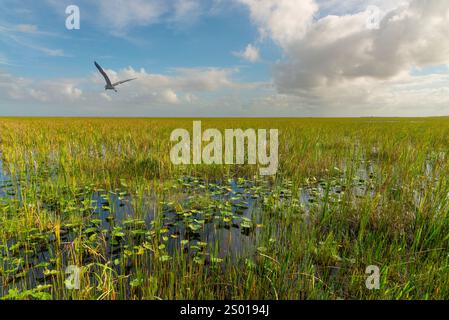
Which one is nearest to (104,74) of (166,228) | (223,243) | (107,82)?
(107,82)

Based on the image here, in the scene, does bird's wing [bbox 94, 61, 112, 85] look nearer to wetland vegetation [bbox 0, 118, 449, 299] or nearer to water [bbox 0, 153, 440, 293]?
wetland vegetation [bbox 0, 118, 449, 299]

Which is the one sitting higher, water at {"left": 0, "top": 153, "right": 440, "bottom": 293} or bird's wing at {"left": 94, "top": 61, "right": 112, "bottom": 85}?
bird's wing at {"left": 94, "top": 61, "right": 112, "bottom": 85}

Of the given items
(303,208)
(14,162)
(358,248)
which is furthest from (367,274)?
(14,162)

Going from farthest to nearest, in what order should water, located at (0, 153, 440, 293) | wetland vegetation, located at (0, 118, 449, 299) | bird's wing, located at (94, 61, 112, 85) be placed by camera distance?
1. bird's wing, located at (94, 61, 112, 85)
2. water, located at (0, 153, 440, 293)
3. wetland vegetation, located at (0, 118, 449, 299)

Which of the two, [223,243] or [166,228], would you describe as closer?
[223,243]

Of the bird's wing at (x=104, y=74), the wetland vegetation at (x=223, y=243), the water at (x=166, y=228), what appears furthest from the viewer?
the bird's wing at (x=104, y=74)

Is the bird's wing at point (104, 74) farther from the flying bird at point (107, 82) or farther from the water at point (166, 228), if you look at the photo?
the water at point (166, 228)

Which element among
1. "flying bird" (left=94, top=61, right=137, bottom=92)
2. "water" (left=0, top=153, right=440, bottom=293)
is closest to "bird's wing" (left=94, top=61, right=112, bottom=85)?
"flying bird" (left=94, top=61, right=137, bottom=92)

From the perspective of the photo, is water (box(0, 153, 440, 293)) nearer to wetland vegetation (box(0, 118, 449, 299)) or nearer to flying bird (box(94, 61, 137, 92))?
wetland vegetation (box(0, 118, 449, 299))

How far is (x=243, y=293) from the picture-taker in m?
1.95

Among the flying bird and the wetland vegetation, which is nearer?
the wetland vegetation

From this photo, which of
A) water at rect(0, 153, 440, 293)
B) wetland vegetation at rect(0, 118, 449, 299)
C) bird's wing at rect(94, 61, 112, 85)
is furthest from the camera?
bird's wing at rect(94, 61, 112, 85)

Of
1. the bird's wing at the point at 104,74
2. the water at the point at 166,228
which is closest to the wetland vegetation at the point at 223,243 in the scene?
the water at the point at 166,228

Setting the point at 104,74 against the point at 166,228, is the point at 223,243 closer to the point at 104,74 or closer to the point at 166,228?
the point at 166,228
